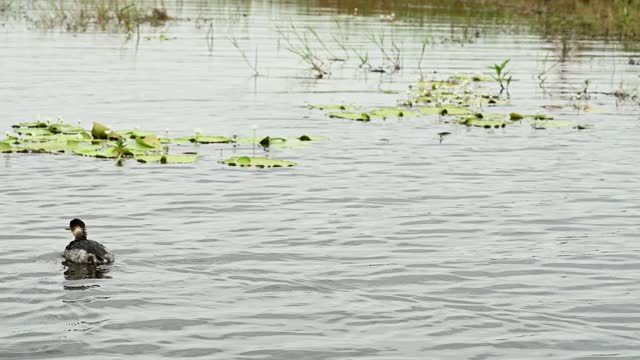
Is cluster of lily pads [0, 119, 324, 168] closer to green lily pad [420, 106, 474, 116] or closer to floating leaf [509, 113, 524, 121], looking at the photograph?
green lily pad [420, 106, 474, 116]

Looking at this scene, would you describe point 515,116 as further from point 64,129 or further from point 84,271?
point 84,271

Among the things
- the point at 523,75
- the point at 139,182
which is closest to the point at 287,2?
the point at 523,75

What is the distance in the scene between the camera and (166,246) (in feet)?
41.4

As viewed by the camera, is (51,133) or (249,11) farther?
(249,11)

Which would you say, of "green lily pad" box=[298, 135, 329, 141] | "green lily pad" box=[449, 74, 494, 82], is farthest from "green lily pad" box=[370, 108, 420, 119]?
"green lily pad" box=[449, 74, 494, 82]

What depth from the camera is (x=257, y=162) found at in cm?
1758

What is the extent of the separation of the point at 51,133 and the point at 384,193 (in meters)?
6.83

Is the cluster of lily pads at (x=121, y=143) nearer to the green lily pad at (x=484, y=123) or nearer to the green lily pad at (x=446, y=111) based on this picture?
the green lily pad at (x=484, y=123)

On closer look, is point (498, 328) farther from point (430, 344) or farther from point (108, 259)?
point (108, 259)

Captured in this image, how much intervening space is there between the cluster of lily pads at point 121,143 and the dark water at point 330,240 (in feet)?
0.82

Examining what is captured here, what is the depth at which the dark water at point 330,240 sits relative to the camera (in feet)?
31.8

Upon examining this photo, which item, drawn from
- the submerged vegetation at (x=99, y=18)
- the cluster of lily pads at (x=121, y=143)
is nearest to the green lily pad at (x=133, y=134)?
the cluster of lily pads at (x=121, y=143)

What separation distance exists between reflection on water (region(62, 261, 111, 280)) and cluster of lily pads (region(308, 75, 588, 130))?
1175 centimetres

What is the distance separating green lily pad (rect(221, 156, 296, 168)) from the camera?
17.5 meters
